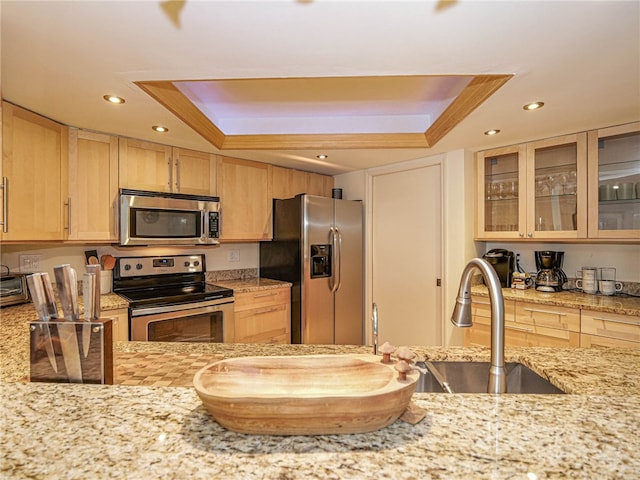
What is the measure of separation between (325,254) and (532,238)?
1.77 meters

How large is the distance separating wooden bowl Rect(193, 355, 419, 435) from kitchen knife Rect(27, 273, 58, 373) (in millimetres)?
444

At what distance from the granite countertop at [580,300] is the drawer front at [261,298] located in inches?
65.8

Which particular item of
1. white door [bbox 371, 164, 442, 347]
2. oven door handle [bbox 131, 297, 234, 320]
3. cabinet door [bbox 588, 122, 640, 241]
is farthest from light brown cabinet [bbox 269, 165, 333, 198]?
cabinet door [bbox 588, 122, 640, 241]

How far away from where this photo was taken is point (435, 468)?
0.57 meters

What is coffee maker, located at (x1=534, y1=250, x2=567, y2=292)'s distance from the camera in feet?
8.55

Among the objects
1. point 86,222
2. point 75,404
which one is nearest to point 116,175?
point 86,222

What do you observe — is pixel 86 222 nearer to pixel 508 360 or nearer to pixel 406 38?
pixel 406 38

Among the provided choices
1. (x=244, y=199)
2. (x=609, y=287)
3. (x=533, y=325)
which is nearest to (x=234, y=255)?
→ (x=244, y=199)

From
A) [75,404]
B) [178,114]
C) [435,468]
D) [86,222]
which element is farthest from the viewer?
[86,222]

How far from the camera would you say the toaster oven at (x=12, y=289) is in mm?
2016

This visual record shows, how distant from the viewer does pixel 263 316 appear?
298cm

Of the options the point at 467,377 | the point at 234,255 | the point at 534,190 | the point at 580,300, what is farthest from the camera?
the point at 234,255

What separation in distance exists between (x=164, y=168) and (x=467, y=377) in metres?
2.59

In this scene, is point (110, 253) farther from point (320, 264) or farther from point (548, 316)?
point (548, 316)
